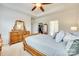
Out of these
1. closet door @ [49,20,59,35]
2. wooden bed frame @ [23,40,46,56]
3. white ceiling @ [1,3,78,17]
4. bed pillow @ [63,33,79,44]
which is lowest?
wooden bed frame @ [23,40,46,56]

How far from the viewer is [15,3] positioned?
102 inches

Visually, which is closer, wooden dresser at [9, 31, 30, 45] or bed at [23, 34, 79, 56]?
bed at [23, 34, 79, 56]

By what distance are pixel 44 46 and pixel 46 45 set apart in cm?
4

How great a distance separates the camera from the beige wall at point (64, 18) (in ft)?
8.34

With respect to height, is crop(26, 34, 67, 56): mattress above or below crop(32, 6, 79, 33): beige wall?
below

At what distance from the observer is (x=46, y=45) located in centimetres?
253

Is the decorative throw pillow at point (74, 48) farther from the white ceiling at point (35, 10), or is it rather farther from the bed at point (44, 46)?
the white ceiling at point (35, 10)

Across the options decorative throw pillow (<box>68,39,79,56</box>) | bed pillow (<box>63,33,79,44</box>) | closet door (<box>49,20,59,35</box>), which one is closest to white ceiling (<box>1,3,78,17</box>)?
closet door (<box>49,20,59,35</box>)

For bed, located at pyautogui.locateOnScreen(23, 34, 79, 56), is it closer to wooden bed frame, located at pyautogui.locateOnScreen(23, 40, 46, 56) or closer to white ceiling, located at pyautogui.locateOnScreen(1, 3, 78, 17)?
wooden bed frame, located at pyautogui.locateOnScreen(23, 40, 46, 56)

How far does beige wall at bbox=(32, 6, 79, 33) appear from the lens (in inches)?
100

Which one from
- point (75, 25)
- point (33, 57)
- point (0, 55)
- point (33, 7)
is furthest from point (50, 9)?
point (0, 55)

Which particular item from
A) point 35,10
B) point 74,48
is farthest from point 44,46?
point 35,10

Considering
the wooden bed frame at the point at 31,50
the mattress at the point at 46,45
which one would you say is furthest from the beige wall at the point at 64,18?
the wooden bed frame at the point at 31,50

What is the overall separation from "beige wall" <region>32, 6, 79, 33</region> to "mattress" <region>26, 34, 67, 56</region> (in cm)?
16
